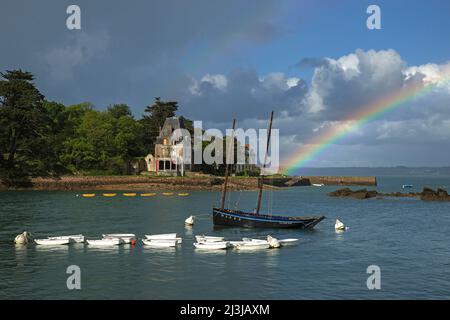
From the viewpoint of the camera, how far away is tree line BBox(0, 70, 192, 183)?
121312 millimetres

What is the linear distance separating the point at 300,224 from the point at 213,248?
1823cm

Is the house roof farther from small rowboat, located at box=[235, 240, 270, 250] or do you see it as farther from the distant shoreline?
small rowboat, located at box=[235, 240, 270, 250]

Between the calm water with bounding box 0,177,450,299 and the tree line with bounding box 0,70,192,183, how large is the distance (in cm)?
6138

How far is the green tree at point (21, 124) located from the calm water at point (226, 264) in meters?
60.7

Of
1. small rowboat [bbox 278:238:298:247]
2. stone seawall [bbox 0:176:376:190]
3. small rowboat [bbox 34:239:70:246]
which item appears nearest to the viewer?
small rowboat [bbox 34:239:70:246]

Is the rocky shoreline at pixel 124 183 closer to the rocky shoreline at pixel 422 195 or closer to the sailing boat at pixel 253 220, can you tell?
the rocky shoreline at pixel 422 195

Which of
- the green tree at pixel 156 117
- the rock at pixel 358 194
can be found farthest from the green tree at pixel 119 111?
the rock at pixel 358 194

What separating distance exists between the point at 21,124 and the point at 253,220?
90.1 m

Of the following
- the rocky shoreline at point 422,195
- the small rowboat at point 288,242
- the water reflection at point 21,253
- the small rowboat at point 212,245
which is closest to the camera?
the water reflection at point 21,253

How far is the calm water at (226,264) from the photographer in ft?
95.4

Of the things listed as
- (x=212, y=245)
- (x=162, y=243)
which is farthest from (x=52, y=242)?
(x=212, y=245)

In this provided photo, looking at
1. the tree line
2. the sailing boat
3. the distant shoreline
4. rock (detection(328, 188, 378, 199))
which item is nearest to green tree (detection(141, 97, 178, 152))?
the tree line
